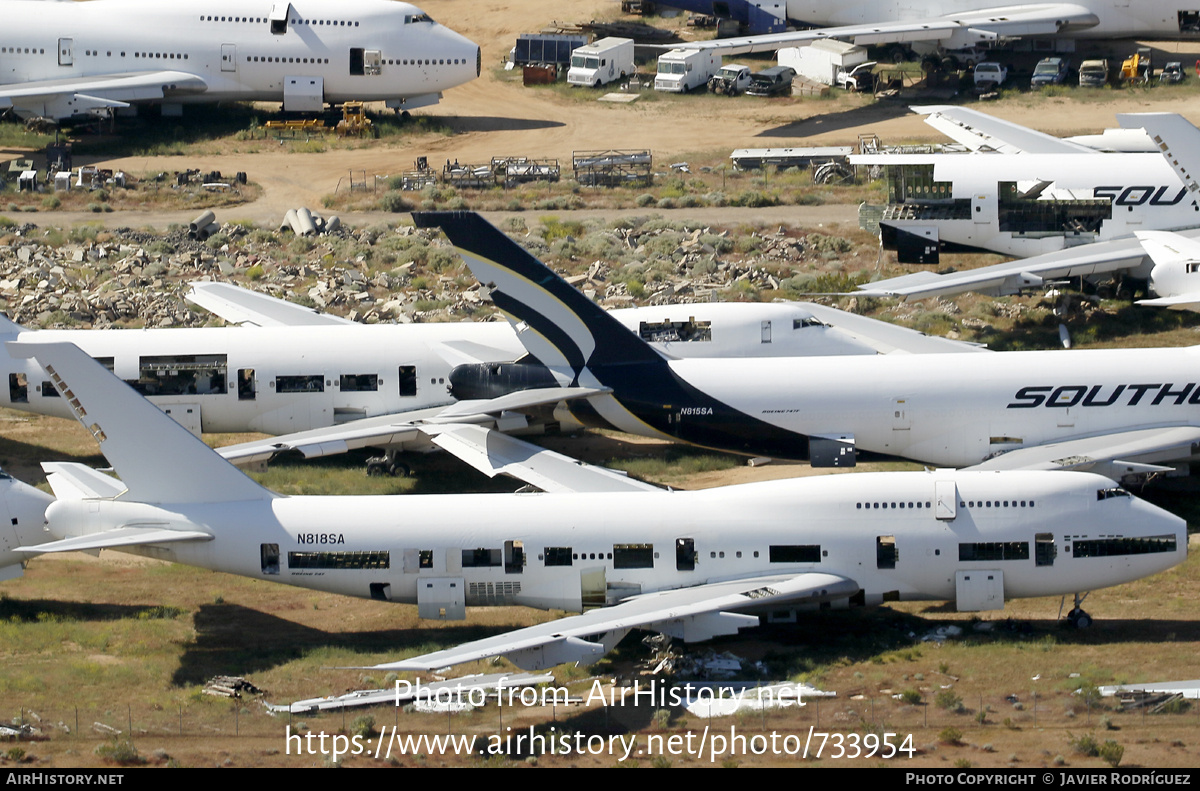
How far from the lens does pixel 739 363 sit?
50625mm

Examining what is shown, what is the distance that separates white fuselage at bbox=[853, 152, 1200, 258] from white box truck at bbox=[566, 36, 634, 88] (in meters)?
35.5

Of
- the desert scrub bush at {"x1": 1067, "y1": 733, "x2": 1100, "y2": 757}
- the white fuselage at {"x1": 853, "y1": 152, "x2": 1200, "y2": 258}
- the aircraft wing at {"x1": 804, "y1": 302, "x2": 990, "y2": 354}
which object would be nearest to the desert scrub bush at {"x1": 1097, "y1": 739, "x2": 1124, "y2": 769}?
the desert scrub bush at {"x1": 1067, "y1": 733, "x2": 1100, "y2": 757}

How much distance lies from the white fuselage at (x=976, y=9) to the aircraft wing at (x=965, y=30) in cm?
86

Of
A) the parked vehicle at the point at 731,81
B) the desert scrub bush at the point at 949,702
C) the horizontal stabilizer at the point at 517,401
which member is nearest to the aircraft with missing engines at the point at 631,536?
the desert scrub bush at the point at 949,702

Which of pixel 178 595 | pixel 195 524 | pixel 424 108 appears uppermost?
pixel 424 108

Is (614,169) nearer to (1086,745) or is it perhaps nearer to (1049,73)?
(1049,73)

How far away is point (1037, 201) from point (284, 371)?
2905 centimetres

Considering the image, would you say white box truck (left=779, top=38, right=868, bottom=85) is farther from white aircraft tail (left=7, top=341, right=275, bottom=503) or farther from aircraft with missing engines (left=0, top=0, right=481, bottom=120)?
white aircraft tail (left=7, top=341, right=275, bottom=503)

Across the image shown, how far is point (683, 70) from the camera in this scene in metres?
95.9

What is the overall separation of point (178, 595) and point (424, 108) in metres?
56.0

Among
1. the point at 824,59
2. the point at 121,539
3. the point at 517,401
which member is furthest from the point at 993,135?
the point at 121,539

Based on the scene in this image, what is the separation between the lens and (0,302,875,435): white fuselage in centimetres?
5322

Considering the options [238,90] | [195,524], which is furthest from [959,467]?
[238,90]
